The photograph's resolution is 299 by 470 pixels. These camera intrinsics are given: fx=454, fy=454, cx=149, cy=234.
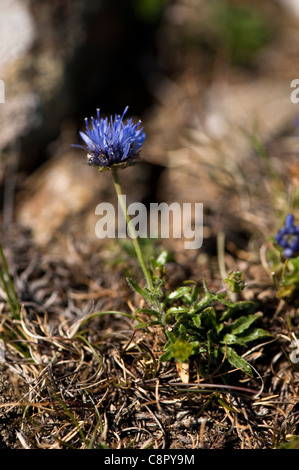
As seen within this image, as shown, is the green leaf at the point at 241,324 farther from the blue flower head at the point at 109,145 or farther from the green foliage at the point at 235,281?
the blue flower head at the point at 109,145

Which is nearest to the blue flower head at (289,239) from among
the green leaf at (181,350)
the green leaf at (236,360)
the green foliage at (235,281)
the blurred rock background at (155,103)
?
the green foliage at (235,281)

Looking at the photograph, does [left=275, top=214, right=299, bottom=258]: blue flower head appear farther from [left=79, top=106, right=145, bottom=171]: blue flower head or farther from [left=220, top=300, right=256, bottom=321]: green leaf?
[left=79, top=106, right=145, bottom=171]: blue flower head

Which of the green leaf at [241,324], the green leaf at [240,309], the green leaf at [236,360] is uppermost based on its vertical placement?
the green leaf at [240,309]

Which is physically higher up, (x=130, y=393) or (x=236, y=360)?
(x=236, y=360)

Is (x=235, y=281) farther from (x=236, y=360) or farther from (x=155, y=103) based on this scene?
(x=155, y=103)

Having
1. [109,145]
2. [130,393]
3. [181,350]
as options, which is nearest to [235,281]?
[181,350]

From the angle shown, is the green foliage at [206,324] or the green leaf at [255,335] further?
the green leaf at [255,335]
